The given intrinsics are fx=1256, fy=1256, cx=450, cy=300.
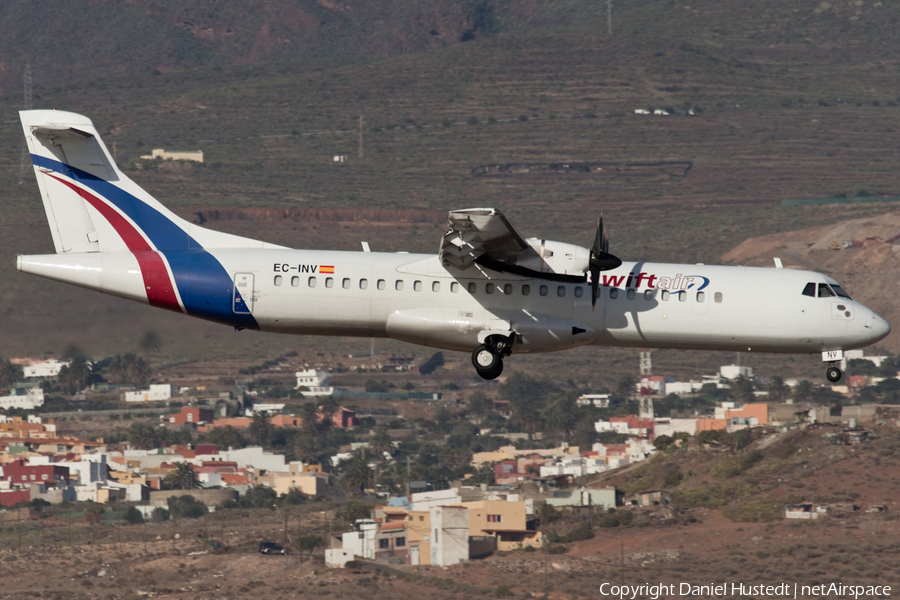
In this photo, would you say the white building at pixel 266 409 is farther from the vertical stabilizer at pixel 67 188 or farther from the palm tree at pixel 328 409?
the vertical stabilizer at pixel 67 188

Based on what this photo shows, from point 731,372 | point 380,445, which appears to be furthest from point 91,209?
point 731,372

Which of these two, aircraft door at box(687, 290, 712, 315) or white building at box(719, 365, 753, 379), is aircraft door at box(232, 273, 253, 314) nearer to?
aircraft door at box(687, 290, 712, 315)

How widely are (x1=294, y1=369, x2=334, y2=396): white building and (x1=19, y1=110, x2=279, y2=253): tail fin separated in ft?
400

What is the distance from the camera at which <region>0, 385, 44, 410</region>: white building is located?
525 ft

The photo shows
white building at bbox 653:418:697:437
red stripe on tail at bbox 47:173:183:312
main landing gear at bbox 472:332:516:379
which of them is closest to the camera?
main landing gear at bbox 472:332:516:379

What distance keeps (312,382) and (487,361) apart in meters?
127

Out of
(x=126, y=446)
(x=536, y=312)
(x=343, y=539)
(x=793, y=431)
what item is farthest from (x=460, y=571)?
(x=126, y=446)

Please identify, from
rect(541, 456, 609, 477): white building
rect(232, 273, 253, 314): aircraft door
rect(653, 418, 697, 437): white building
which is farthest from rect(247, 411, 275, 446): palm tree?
rect(232, 273, 253, 314): aircraft door

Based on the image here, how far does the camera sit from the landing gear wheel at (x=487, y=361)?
35.3m

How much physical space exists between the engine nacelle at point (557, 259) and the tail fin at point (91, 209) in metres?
8.40

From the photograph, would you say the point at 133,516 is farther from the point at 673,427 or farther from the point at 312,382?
the point at 673,427

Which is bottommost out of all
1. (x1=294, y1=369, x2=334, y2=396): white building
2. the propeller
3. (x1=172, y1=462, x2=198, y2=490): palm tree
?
(x1=172, y1=462, x2=198, y2=490): palm tree

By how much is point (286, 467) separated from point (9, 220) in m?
48.3

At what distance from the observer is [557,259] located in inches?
1342
